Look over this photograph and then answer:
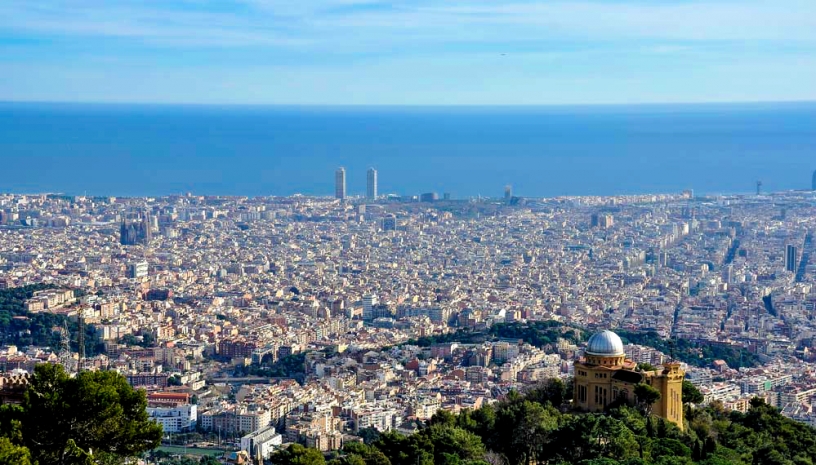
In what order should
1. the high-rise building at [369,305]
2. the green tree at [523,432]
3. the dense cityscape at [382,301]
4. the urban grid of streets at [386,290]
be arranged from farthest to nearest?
the high-rise building at [369,305] < the urban grid of streets at [386,290] < the dense cityscape at [382,301] < the green tree at [523,432]

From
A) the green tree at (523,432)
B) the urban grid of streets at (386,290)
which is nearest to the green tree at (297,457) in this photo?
the urban grid of streets at (386,290)

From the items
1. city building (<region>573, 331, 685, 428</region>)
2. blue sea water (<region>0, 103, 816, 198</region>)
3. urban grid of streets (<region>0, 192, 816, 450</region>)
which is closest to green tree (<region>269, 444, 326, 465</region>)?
urban grid of streets (<region>0, 192, 816, 450</region>)

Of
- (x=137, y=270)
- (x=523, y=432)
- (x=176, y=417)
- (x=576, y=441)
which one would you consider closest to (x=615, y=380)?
(x=523, y=432)

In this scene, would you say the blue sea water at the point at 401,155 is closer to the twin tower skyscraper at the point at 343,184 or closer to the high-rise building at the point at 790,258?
the twin tower skyscraper at the point at 343,184

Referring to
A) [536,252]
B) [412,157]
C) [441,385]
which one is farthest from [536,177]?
[441,385]

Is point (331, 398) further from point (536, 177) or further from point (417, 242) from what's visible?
point (536, 177)

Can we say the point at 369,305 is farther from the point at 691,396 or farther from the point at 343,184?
the point at 343,184
